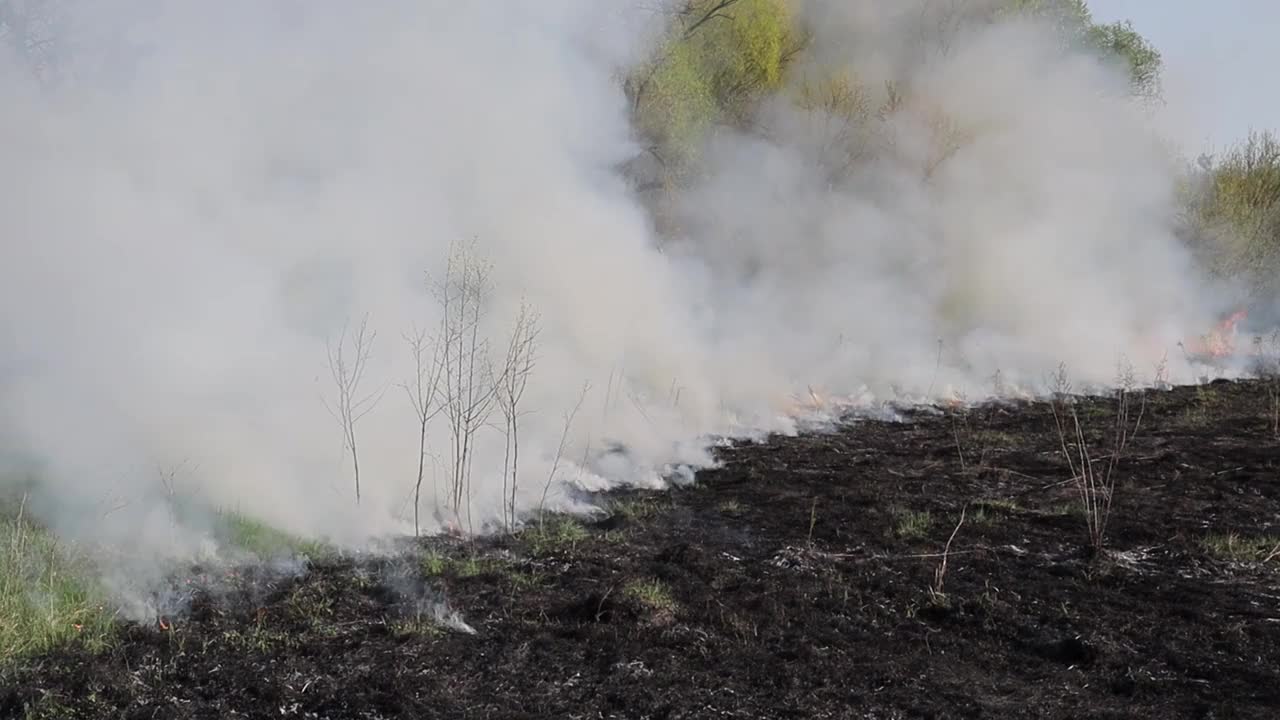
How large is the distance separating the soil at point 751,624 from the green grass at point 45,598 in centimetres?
14

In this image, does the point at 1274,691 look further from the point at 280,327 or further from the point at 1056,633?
the point at 280,327

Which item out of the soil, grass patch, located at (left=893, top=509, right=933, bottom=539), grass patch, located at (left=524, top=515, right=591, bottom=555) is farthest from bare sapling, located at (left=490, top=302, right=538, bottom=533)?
grass patch, located at (left=893, top=509, right=933, bottom=539)

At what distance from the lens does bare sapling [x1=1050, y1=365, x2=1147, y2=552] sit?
6.29m

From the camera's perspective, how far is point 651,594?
4.87 m

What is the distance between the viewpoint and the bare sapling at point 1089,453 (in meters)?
6.29

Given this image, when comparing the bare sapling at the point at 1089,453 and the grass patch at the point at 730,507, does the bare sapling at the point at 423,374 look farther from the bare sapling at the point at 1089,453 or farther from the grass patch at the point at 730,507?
the bare sapling at the point at 1089,453

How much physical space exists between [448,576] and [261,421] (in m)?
1.69

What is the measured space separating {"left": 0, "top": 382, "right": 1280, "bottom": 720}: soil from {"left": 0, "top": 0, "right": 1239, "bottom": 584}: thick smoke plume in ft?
3.05

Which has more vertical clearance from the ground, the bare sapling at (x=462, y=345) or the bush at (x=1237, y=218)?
the bush at (x=1237, y=218)

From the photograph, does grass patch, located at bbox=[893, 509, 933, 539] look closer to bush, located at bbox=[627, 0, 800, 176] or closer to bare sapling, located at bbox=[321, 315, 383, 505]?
bare sapling, located at bbox=[321, 315, 383, 505]

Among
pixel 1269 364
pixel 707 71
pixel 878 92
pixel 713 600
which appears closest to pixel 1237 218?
pixel 1269 364

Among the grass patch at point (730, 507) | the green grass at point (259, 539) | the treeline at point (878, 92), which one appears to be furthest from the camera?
the treeline at point (878, 92)

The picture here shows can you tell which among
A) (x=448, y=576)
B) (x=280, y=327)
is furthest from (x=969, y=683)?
(x=280, y=327)

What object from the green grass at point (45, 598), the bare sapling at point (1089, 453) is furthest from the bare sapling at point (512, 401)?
the bare sapling at point (1089, 453)
